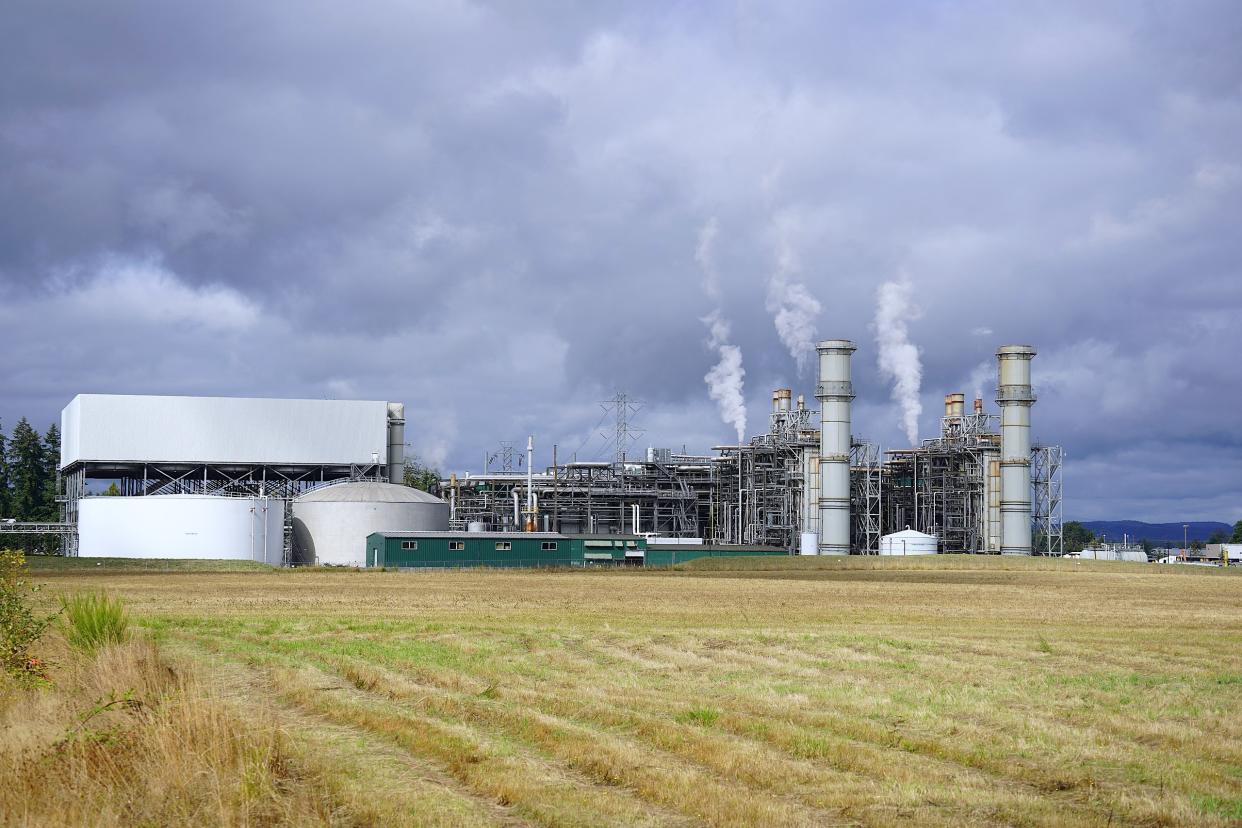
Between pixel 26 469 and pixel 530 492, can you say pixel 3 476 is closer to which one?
pixel 26 469

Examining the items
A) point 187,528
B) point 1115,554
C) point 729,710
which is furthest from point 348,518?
point 1115,554

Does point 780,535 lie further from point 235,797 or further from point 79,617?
point 235,797

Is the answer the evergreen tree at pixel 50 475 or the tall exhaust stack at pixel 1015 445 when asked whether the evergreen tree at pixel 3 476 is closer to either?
the evergreen tree at pixel 50 475

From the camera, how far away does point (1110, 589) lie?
62.6m

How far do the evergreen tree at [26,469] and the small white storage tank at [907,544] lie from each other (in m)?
96.7

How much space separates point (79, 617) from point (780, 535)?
101m

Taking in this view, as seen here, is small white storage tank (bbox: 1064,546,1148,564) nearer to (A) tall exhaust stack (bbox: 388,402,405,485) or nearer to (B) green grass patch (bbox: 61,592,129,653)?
(A) tall exhaust stack (bbox: 388,402,405,485)

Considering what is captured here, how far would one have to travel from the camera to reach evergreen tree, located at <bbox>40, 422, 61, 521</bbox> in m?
146

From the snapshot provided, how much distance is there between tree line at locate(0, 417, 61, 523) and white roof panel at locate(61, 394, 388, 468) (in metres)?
31.6

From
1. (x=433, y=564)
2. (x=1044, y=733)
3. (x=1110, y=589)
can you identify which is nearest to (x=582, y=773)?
(x=1044, y=733)

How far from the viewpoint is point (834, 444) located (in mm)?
107188

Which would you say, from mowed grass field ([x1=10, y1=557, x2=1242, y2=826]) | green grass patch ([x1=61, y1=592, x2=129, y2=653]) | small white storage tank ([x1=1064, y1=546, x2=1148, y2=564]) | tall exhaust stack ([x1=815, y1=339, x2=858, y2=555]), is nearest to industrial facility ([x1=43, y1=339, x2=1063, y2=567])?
tall exhaust stack ([x1=815, y1=339, x2=858, y2=555])

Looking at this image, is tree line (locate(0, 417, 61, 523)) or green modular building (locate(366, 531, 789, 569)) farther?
tree line (locate(0, 417, 61, 523))

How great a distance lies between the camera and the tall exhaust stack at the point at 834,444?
106 metres
